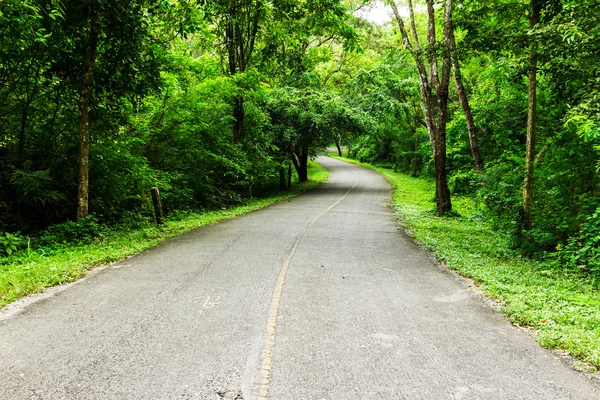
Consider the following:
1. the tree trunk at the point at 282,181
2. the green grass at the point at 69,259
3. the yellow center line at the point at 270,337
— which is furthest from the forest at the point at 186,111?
the tree trunk at the point at 282,181

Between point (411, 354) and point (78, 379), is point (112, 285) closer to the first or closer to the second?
point (78, 379)

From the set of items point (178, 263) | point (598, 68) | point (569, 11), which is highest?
point (569, 11)

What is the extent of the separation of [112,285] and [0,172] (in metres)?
4.88

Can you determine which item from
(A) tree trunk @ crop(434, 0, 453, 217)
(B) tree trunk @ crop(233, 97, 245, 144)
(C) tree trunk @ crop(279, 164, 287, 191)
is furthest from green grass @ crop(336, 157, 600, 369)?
(C) tree trunk @ crop(279, 164, 287, 191)

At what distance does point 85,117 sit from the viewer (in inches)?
355

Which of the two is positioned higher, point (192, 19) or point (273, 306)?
point (192, 19)

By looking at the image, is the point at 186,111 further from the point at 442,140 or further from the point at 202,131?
the point at 442,140

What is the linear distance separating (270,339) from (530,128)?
24.6ft

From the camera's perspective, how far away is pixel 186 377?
3.28 meters

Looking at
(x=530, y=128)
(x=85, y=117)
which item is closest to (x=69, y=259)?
(x=85, y=117)

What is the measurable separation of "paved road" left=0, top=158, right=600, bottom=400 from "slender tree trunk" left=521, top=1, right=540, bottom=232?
10.2ft

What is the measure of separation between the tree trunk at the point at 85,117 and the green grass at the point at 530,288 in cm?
840

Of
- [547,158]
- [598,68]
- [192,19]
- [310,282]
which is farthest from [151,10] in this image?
[547,158]

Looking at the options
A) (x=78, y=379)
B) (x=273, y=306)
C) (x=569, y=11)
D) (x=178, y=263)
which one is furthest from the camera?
(x=178, y=263)
